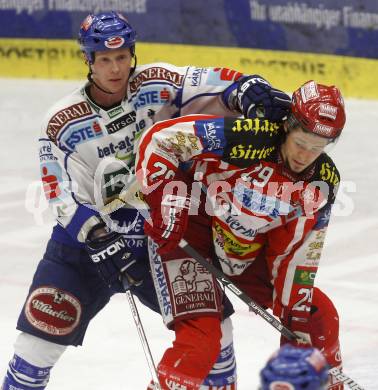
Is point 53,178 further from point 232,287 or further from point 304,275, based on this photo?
point 304,275

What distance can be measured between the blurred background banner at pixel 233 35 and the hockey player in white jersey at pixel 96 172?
5.32m

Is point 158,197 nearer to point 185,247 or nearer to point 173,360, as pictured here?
point 185,247

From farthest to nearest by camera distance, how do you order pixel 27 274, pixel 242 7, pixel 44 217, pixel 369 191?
pixel 242 7, pixel 369 191, pixel 44 217, pixel 27 274

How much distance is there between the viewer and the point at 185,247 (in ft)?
13.1

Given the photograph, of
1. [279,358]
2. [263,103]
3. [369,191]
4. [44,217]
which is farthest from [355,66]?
[279,358]

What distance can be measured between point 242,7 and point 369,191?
8.64 feet

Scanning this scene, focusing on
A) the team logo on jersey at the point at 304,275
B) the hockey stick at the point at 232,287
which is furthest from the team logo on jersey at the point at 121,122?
the team logo on jersey at the point at 304,275

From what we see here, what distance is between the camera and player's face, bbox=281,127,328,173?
12.2 ft

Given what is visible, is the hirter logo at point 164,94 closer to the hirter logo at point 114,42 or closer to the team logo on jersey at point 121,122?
the team logo on jersey at point 121,122

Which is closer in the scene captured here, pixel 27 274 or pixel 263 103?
pixel 263 103

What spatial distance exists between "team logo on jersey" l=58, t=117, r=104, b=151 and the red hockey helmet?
77cm

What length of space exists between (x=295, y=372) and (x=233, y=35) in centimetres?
742

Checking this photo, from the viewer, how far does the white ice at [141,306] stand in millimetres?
4805

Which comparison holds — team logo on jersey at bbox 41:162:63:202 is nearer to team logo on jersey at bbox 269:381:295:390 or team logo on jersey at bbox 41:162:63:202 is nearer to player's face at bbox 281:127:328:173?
player's face at bbox 281:127:328:173
